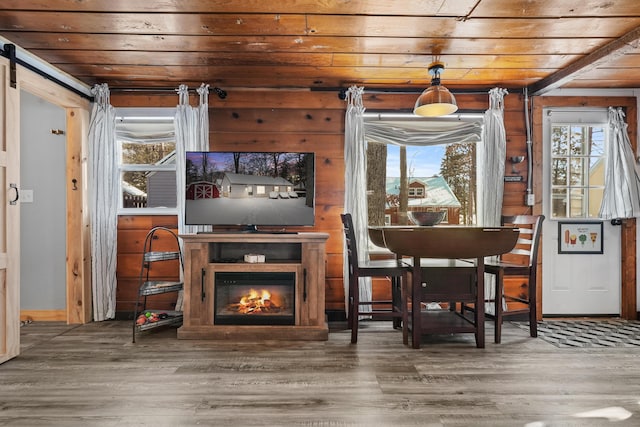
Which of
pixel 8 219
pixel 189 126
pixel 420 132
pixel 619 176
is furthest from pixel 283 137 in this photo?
pixel 619 176

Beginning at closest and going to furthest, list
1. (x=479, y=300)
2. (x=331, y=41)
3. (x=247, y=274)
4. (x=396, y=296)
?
(x=331, y=41)
(x=479, y=300)
(x=247, y=274)
(x=396, y=296)

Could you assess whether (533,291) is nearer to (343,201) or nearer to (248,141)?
(343,201)

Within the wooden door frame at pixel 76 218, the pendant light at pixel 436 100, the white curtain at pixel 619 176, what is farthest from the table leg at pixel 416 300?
the wooden door frame at pixel 76 218

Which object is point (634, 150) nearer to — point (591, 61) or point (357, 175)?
point (591, 61)

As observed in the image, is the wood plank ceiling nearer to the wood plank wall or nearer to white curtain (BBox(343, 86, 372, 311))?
the wood plank wall

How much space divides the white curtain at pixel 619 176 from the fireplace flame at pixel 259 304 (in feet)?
9.97

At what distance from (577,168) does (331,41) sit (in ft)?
8.69

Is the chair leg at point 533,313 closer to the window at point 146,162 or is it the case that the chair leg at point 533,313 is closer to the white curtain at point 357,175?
the white curtain at point 357,175

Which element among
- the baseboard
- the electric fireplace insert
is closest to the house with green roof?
the electric fireplace insert

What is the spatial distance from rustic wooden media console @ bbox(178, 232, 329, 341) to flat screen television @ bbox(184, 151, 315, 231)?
0.93 feet

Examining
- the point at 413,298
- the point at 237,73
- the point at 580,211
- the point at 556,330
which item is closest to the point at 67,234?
the point at 237,73

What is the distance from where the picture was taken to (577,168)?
3.78m

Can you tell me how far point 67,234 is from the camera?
3523 millimetres

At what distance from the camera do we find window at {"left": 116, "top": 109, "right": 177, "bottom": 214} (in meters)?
3.66
